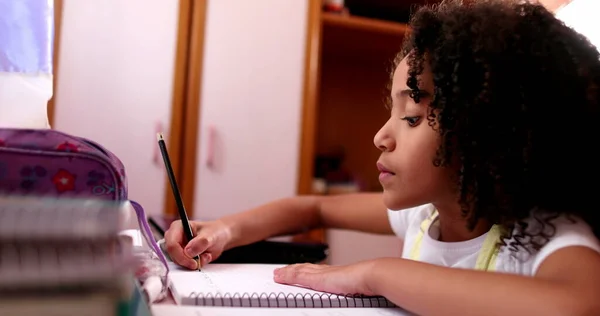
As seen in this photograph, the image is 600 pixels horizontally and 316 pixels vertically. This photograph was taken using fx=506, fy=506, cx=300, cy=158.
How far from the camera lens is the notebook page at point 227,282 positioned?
0.45 meters

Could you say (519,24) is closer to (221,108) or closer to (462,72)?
(462,72)

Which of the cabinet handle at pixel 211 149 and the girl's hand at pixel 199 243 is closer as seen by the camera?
the girl's hand at pixel 199 243

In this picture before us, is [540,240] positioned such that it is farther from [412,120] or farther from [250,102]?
[250,102]

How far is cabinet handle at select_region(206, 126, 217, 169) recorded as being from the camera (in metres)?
1.37

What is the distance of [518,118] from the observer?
0.49m

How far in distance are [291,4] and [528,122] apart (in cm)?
108

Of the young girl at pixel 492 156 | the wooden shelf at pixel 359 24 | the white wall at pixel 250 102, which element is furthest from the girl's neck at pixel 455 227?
the wooden shelf at pixel 359 24

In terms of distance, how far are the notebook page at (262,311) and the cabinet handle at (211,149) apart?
38.2 inches

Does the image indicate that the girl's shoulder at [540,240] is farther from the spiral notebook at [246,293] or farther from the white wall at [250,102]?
the white wall at [250,102]

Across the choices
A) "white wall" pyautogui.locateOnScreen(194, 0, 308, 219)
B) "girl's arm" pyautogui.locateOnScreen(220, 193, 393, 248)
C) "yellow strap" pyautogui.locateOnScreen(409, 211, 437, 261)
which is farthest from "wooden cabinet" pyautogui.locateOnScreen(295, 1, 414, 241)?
"yellow strap" pyautogui.locateOnScreen(409, 211, 437, 261)

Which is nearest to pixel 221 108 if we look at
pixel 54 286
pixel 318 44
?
pixel 318 44

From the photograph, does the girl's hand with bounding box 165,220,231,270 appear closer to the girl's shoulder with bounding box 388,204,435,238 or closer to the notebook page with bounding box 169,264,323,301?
the notebook page with bounding box 169,264,323,301

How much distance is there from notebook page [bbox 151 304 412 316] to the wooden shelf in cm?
117

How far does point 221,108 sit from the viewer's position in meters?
1.38
